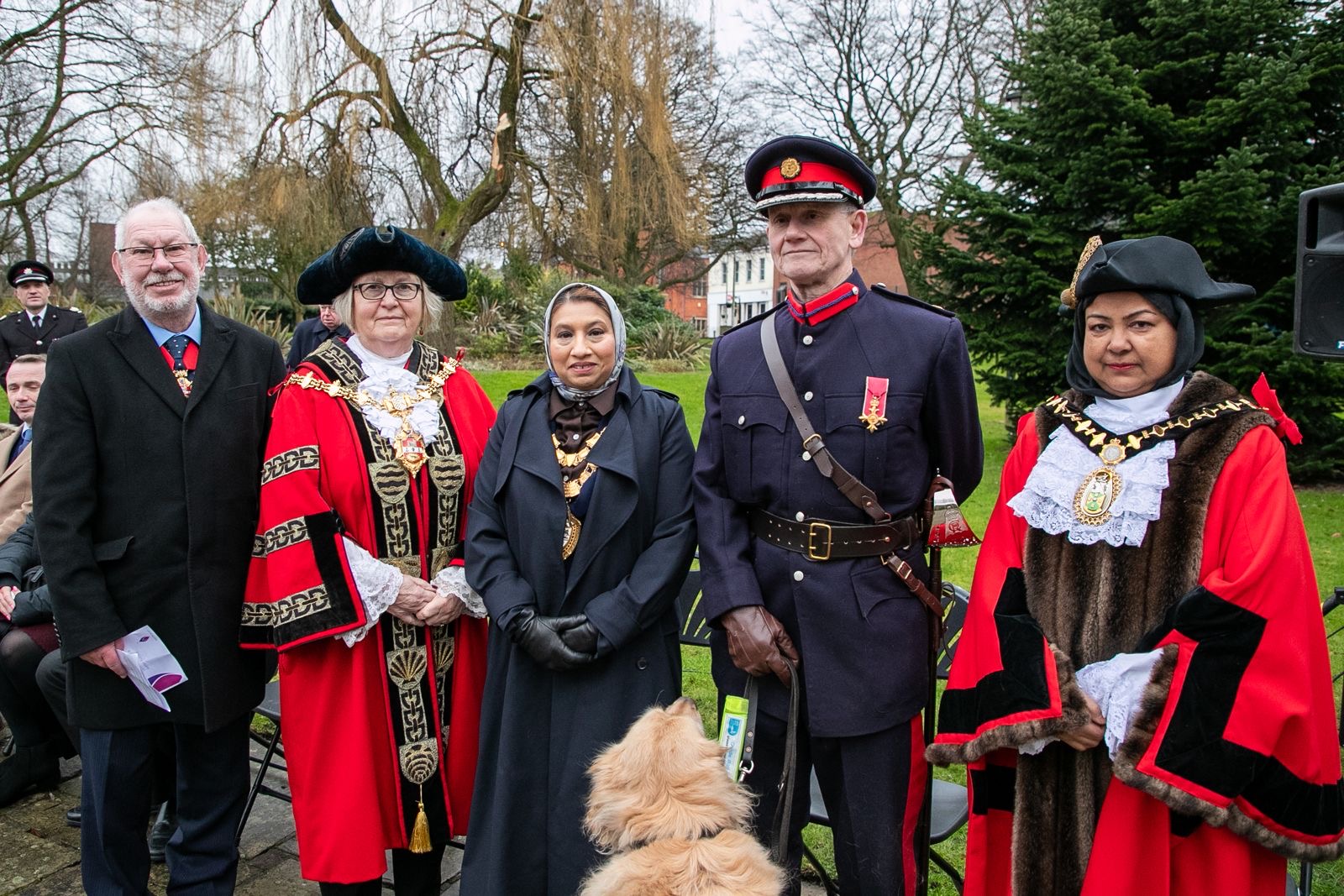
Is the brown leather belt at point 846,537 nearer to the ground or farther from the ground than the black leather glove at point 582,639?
farther from the ground

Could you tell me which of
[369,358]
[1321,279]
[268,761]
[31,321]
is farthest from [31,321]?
[1321,279]

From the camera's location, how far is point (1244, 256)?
30.2 ft

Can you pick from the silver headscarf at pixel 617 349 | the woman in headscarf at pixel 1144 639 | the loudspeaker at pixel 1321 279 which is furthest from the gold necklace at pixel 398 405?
the loudspeaker at pixel 1321 279

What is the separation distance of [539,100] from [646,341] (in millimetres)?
7285

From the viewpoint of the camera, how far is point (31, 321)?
8.79m

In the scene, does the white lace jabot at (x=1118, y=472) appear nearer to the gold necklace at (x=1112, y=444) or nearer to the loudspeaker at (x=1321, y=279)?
the gold necklace at (x=1112, y=444)

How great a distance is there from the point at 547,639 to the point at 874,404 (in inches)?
45.4

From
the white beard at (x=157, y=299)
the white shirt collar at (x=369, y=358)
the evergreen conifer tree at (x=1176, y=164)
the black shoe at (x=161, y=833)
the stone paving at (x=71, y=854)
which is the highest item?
the evergreen conifer tree at (x=1176, y=164)

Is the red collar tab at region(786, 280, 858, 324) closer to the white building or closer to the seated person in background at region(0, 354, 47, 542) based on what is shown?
the seated person in background at region(0, 354, 47, 542)

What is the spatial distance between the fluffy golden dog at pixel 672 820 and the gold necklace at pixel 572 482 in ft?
2.39

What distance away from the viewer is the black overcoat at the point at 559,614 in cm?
281

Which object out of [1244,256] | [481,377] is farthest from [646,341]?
[1244,256]

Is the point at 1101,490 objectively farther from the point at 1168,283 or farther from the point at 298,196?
the point at 298,196

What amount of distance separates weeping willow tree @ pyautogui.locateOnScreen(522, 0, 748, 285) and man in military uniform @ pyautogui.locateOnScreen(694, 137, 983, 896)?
1124 centimetres
